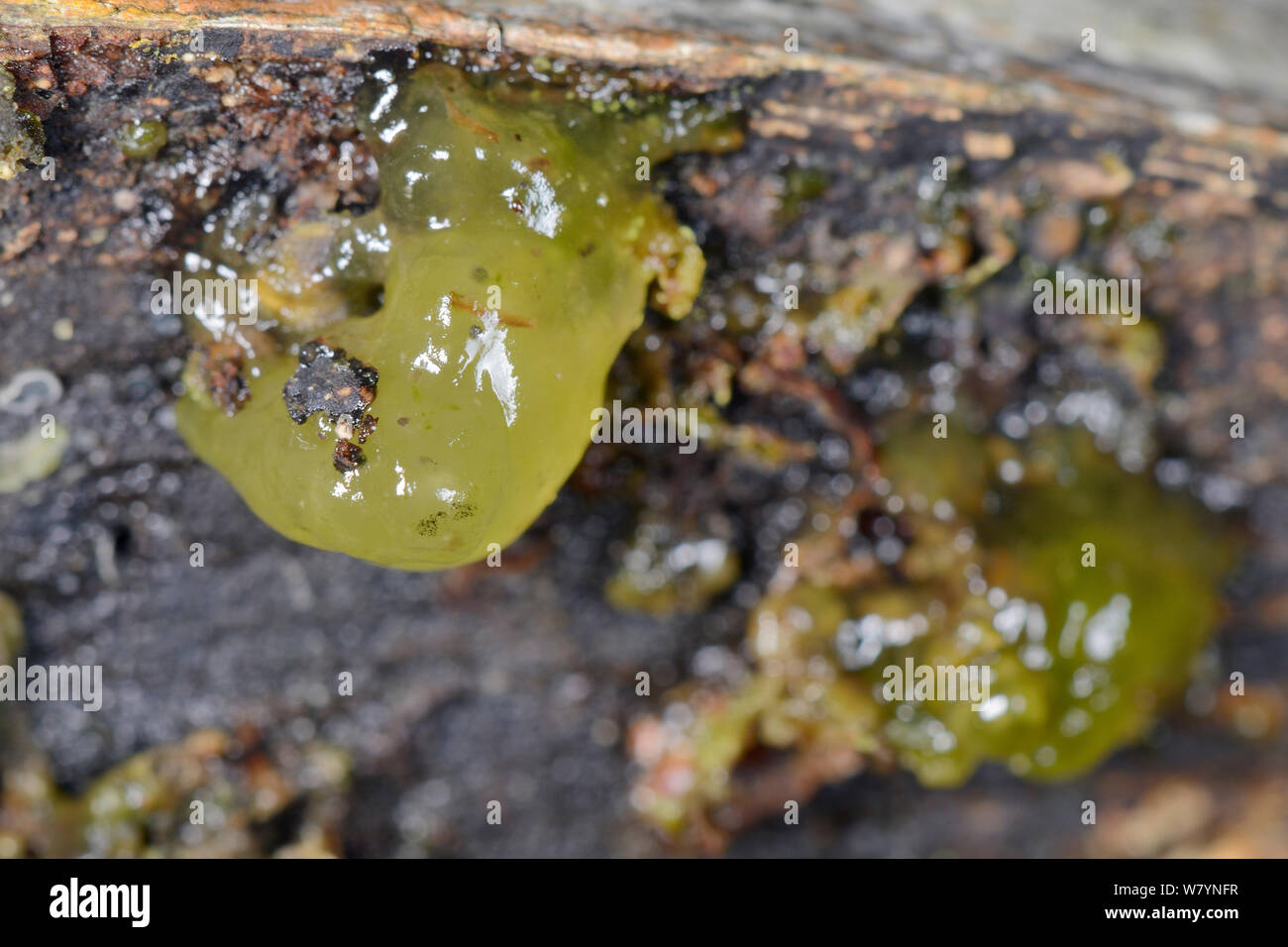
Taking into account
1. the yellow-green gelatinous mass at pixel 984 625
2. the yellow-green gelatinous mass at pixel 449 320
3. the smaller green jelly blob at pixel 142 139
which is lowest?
the yellow-green gelatinous mass at pixel 984 625

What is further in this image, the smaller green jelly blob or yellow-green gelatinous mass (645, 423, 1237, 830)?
yellow-green gelatinous mass (645, 423, 1237, 830)

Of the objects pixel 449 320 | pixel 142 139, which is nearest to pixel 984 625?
pixel 449 320

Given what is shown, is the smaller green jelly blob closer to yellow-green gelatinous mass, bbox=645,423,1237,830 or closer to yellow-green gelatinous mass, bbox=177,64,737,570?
yellow-green gelatinous mass, bbox=177,64,737,570

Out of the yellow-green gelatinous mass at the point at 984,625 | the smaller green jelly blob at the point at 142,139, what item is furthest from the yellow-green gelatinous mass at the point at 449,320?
the yellow-green gelatinous mass at the point at 984,625

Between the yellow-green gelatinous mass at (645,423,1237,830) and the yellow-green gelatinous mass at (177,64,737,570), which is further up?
the yellow-green gelatinous mass at (177,64,737,570)

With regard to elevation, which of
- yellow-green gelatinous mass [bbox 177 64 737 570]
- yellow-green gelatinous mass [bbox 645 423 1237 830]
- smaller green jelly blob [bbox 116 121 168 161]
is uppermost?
smaller green jelly blob [bbox 116 121 168 161]

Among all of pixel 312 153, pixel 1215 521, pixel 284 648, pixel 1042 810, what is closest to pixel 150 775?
pixel 284 648

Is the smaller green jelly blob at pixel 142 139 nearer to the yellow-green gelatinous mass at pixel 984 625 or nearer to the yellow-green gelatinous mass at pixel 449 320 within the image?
the yellow-green gelatinous mass at pixel 449 320

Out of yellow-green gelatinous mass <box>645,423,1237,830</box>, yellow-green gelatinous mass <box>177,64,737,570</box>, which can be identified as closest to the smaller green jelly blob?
yellow-green gelatinous mass <box>177,64,737,570</box>
